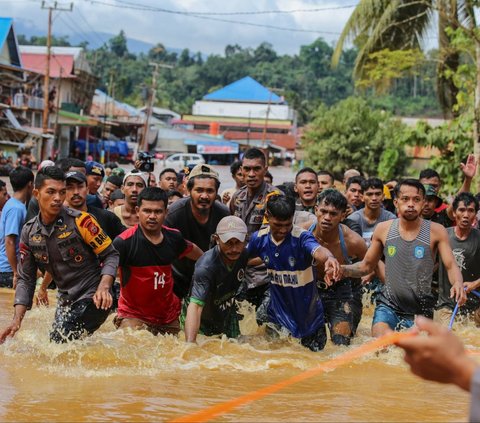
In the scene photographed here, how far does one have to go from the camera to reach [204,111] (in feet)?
319

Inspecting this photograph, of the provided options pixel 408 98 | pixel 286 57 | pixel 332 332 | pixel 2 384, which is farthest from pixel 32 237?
pixel 286 57

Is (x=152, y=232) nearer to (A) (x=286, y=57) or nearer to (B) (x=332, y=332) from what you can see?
(B) (x=332, y=332)

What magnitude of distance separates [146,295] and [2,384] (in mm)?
1498

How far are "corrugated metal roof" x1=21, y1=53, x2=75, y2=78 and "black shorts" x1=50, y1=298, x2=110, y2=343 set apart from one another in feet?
182

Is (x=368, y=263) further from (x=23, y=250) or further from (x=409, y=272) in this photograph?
(x=23, y=250)

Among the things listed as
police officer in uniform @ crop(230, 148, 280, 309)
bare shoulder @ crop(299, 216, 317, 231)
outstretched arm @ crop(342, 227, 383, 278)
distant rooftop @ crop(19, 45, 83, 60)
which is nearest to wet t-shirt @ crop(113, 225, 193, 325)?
police officer in uniform @ crop(230, 148, 280, 309)

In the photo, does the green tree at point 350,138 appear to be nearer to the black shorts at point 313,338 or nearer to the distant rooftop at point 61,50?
the distant rooftop at point 61,50

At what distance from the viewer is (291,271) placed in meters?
6.71

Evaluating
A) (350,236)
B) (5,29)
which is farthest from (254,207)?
Answer: (5,29)

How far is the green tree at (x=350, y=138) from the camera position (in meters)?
45.1

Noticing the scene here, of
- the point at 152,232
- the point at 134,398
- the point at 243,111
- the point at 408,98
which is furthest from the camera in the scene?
the point at 408,98

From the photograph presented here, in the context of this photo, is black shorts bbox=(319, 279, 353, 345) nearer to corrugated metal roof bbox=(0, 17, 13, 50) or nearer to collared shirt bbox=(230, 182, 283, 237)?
collared shirt bbox=(230, 182, 283, 237)

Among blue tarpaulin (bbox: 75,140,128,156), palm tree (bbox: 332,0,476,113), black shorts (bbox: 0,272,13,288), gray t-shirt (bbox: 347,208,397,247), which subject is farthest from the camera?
blue tarpaulin (bbox: 75,140,128,156)

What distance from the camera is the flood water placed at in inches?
207
